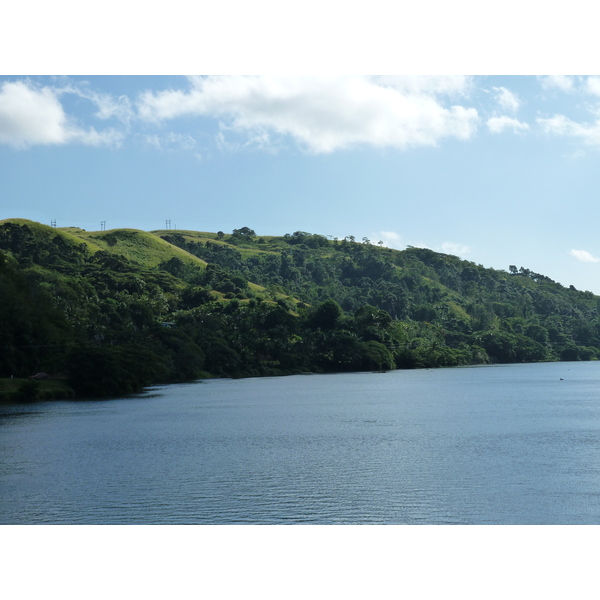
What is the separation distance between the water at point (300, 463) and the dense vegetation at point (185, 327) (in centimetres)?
1071

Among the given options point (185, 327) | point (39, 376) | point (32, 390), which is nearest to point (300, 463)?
point (32, 390)

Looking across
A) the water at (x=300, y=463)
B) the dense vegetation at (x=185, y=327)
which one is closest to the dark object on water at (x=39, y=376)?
the dense vegetation at (x=185, y=327)

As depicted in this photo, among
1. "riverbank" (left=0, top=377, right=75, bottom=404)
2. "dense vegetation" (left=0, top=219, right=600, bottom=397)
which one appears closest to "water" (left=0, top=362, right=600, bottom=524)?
"riverbank" (left=0, top=377, right=75, bottom=404)

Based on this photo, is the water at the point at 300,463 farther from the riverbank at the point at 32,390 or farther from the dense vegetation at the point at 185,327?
the dense vegetation at the point at 185,327

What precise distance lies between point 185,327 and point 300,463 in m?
78.3

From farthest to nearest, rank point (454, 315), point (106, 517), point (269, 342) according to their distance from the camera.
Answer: point (454, 315) < point (269, 342) < point (106, 517)

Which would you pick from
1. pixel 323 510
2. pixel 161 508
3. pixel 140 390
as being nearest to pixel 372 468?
pixel 323 510

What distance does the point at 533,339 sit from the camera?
586 ft

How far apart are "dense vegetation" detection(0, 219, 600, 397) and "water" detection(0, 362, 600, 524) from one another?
10712mm

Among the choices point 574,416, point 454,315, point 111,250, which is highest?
point 111,250

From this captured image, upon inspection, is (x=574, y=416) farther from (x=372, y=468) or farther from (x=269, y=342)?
(x=269, y=342)

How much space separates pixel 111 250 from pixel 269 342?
84725mm

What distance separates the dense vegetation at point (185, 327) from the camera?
71250 millimetres

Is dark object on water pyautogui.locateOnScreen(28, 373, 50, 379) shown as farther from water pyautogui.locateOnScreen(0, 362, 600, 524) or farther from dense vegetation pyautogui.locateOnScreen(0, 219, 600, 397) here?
water pyautogui.locateOnScreen(0, 362, 600, 524)
